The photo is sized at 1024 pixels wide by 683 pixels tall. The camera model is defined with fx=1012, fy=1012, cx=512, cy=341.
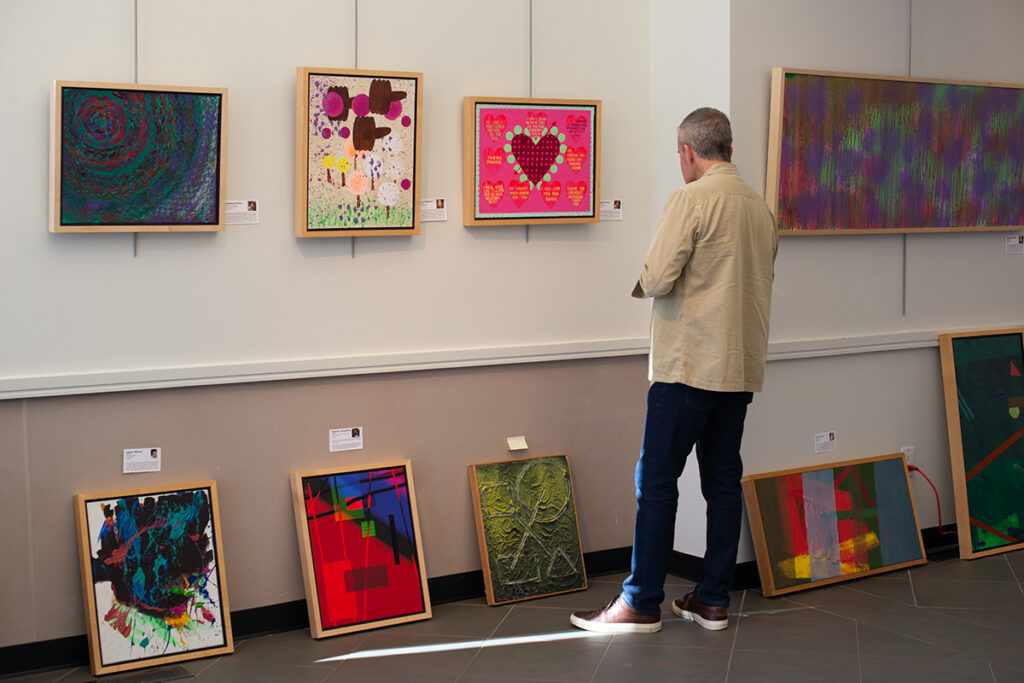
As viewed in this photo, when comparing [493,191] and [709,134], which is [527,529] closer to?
[493,191]

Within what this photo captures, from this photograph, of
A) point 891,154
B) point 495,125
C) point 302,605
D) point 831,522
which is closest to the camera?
point 302,605

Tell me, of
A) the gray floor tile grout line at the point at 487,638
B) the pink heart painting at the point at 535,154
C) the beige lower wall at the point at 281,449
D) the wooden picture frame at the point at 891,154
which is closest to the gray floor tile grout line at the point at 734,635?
the beige lower wall at the point at 281,449

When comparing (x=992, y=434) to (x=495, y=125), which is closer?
(x=495, y=125)

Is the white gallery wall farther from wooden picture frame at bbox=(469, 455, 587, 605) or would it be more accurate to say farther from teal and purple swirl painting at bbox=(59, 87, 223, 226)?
wooden picture frame at bbox=(469, 455, 587, 605)

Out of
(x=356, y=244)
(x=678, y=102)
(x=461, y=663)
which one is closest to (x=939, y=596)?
(x=461, y=663)

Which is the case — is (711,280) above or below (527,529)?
above

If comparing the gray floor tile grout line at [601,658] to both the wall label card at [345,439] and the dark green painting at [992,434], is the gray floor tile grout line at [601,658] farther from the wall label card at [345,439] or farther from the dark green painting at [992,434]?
the dark green painting at [992,434]

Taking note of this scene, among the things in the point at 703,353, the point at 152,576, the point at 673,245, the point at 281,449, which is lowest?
the point at 152,576

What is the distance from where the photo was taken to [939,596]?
400 cm

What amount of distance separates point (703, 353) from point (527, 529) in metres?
1.12

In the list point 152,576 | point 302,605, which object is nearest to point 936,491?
point 302,605

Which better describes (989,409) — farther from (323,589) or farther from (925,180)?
(323,589)

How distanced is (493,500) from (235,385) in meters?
1.11

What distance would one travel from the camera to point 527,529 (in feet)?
13.3
